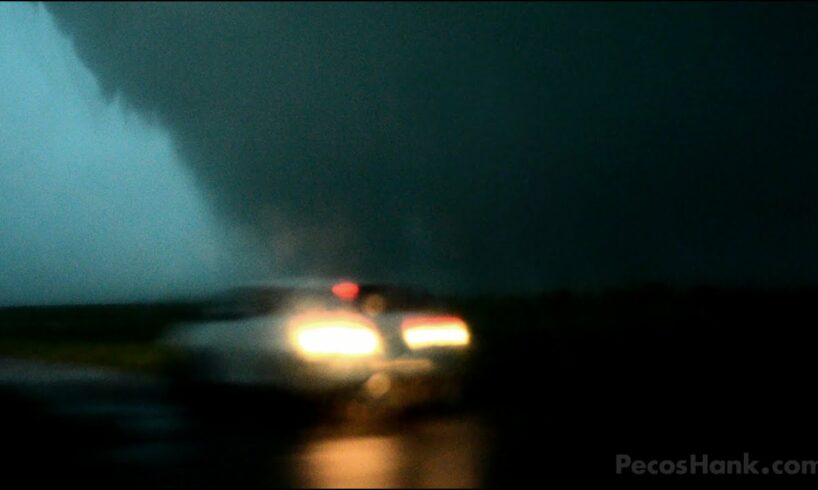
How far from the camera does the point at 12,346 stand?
68.3ft

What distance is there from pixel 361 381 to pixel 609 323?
14441 mm

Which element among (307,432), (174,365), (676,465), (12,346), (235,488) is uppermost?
(12,346)

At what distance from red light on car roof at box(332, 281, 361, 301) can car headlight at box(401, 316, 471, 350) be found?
1.82ft

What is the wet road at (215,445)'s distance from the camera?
7.81m

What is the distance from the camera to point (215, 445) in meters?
9.20

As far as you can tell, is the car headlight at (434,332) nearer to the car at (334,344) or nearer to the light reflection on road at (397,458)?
the car at (334,344)

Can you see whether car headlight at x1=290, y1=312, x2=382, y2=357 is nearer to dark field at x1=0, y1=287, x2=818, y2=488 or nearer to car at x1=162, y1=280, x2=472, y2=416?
car at x1=162, y1=280, x2=472, y2=416

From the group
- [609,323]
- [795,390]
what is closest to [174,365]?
[795,390]

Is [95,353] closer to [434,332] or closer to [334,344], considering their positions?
[434,332]

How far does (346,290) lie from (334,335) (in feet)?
2.09

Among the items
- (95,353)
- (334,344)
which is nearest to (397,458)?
(334,344)

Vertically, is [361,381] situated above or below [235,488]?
above

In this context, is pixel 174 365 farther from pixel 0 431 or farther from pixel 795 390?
pixel 795 390

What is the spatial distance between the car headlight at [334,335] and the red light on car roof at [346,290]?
284 millimetres
